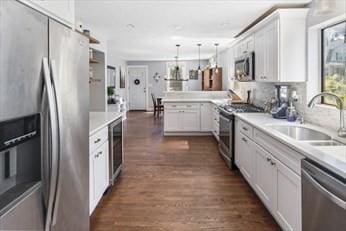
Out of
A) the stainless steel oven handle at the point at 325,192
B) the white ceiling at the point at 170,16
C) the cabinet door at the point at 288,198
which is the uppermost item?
the white ceiling at the point at 170,16

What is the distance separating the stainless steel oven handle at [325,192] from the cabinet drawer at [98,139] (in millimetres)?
1750

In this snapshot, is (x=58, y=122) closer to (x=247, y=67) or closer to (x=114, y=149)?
(x=114, y=149)

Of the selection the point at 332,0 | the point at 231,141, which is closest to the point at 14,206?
the point at 332,0

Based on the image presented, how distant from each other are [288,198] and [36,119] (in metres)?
1.92

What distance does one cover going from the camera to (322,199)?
1.77 metres

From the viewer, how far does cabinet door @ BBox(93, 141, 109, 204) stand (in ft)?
10.1

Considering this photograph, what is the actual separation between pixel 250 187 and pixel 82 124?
101 inches

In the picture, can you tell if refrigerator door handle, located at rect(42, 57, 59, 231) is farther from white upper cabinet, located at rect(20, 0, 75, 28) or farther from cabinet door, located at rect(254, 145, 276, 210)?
cabinet door, located at rect(254, 145, 276, 210)

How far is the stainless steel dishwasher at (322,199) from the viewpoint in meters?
1.57

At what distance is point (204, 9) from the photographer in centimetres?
448

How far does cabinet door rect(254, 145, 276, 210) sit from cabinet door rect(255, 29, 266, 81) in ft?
4.84

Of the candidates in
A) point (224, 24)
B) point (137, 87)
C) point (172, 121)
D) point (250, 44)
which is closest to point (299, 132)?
point (250, 44)

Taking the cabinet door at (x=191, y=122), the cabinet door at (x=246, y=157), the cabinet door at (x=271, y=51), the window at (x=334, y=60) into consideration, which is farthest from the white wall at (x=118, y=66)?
the window at (x=334, y=60)

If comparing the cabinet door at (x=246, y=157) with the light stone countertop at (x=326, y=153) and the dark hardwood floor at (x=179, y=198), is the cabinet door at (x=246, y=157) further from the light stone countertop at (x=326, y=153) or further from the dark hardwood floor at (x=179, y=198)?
the light stone countertop at (x=326, y=153)
